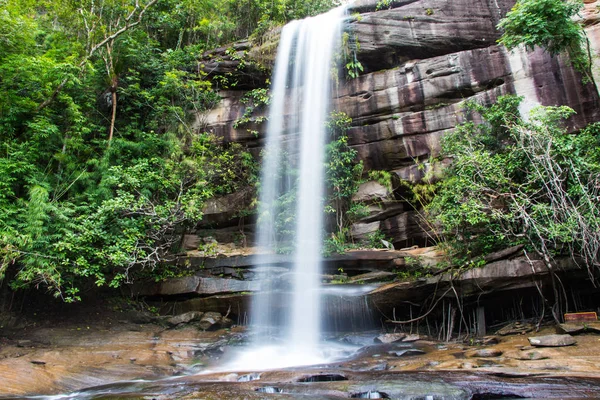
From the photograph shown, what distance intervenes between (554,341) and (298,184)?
27.9 feet

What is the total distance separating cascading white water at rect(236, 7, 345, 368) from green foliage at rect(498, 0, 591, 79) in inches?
250

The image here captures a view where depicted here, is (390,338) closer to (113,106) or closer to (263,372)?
(263,372)

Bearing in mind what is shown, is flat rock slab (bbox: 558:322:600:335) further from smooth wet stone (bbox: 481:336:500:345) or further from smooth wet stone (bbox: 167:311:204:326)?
smooth wet stone (bbox: 167:311:204:326)

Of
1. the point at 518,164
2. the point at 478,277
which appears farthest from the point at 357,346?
the point at 518,164

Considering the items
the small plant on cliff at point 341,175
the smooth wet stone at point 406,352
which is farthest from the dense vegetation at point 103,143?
the smooth wet stone at point 406,352

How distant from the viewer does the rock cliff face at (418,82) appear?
12.3 m

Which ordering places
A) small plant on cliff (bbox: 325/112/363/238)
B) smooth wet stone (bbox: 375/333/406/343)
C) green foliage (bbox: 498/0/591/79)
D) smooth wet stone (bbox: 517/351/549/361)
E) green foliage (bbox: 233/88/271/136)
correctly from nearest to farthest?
smooth wet stone (bbox: 517/351/549/361) → smooth wet stone (bbox: 375/333/406/343) → green foliage (bbox: 498/0/591/79) → small plant on cliff (bbox: 325/112/363/238) → green foliage (bbox: 233/88/271/136)

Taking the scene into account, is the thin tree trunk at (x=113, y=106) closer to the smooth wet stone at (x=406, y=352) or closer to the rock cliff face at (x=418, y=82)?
the rock cliff face at (x=418, y=82)

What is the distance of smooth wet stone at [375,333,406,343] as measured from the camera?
30.9 ft

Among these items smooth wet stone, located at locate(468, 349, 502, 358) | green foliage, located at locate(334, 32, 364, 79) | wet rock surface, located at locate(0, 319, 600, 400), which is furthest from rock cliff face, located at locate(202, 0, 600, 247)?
wet rock surface, located at locate(0, 319, 600, 400)

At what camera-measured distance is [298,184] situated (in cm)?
1351

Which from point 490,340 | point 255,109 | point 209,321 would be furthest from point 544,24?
point 209,321

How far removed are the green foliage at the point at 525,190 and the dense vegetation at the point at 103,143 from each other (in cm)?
740

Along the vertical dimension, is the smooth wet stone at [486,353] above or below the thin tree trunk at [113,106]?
below
